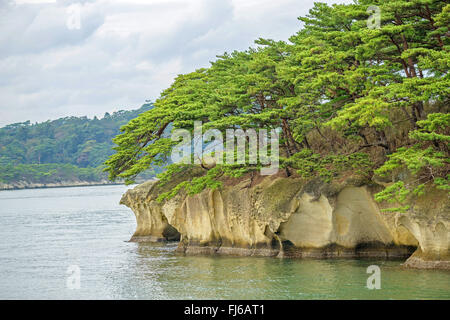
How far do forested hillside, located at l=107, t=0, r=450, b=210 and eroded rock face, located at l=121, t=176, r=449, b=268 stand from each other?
0.77m

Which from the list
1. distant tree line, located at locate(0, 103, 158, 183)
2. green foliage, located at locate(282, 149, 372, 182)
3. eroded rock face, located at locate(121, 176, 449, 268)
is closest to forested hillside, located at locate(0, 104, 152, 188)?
distant tree line, located at locate(0, 103, 158, 183)

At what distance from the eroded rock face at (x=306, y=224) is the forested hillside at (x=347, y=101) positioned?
769 millimetres

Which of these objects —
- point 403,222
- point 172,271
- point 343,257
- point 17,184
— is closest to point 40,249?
point 172,271

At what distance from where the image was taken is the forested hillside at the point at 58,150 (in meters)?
141

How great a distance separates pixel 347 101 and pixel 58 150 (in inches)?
5587

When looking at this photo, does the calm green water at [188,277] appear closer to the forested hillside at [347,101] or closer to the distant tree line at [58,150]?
the forested hillside at [347,101]

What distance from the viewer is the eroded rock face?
19703 mm

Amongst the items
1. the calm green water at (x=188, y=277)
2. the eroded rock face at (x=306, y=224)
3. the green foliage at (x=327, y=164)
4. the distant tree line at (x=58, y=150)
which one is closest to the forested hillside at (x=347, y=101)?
the green foliage at (x=327, y=164)

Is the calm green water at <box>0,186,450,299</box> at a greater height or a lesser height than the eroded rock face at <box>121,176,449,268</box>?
lesser

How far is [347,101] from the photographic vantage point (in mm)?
22641

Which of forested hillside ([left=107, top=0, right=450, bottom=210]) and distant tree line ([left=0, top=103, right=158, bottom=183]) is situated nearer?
forested hillside ([left=107, top=0, right=450, bottom=210])

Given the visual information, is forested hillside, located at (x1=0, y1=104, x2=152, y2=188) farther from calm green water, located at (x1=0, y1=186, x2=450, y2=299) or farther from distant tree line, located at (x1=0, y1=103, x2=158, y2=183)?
calm green water, located at (x1=0, y1=186, x2=450, y2=299)

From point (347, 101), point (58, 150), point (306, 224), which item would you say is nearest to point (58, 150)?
point (58, 150)
